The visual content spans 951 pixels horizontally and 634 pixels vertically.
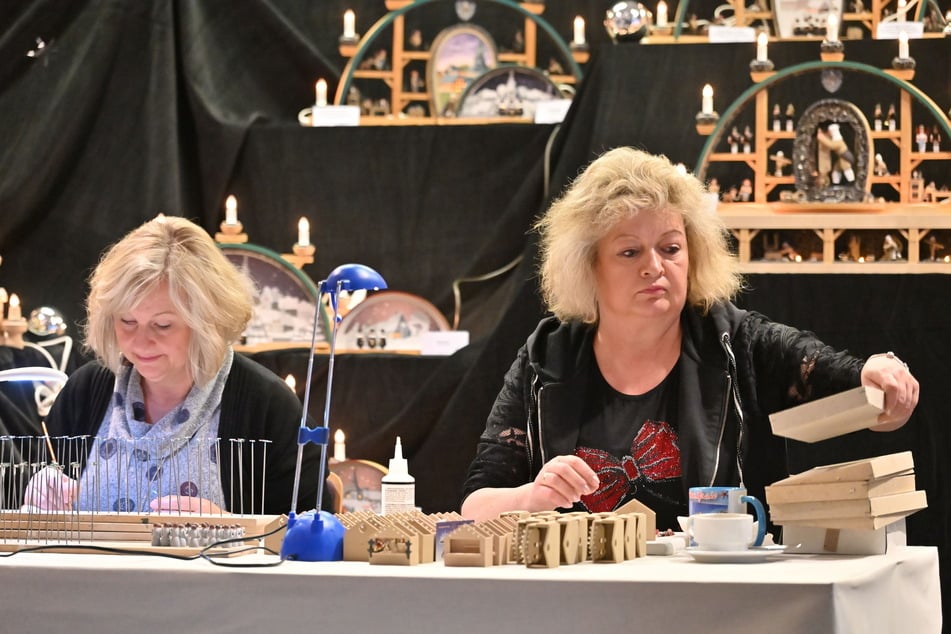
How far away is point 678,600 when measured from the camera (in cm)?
148

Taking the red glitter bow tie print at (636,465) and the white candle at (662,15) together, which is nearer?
the red glitter bow tie print at (636,465)

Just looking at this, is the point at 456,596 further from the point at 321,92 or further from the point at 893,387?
the point at 321,92

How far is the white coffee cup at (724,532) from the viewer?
1759 millimetres

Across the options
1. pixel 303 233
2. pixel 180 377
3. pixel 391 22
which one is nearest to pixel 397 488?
pixel 180 377

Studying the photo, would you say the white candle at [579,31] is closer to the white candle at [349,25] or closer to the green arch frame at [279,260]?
the white candle at [349,25]

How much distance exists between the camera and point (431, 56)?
5.06 metres

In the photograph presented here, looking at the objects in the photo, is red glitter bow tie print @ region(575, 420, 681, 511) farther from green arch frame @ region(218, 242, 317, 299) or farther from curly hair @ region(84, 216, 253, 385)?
green arch frame @ region(218, 242, 317, 299)

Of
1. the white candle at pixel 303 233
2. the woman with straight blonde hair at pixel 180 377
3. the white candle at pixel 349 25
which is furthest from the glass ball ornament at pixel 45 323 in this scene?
the woman with straight blonde hair at pixel 180 377

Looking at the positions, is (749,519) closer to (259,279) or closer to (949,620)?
(949,620)

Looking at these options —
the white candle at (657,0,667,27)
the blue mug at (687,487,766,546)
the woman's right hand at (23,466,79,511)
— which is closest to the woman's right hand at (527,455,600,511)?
the blue mug at (687,487,766,546)

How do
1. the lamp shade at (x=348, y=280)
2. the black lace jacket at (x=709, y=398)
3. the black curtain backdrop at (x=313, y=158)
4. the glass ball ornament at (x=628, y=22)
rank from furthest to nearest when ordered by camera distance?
the glass ball ornament at (x=628, y=22)
the black curtain backdrop at (x=313, y=158)
the black lace jacket at (x=709, y=398)
the lamp shade at (x=348, y=280)

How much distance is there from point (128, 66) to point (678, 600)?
3.99 metres

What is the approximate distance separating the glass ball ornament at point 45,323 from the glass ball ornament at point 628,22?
2.00 metres

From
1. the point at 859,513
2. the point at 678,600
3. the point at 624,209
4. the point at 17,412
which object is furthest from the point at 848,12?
the point at 678,600
